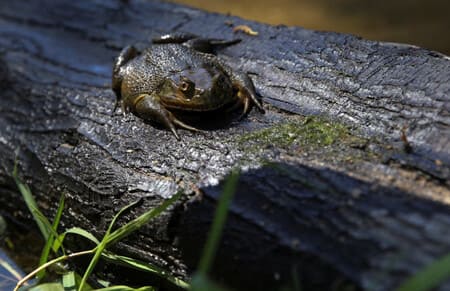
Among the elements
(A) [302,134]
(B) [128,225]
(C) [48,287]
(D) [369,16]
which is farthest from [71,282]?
(D) [369,16]

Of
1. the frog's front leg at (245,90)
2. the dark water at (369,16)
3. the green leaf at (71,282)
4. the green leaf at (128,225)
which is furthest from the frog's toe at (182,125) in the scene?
the dark water at (369,16)

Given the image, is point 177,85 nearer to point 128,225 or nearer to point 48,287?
point 128,225

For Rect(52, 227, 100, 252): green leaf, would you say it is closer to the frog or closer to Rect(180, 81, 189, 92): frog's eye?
the frog

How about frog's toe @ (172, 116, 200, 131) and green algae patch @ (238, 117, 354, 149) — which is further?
frog's toe @ (172, 116, 200, 131)

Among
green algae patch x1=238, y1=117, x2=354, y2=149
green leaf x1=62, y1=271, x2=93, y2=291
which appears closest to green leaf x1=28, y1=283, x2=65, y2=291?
green leaf x1=62, y1=271, x2=93, y2=291

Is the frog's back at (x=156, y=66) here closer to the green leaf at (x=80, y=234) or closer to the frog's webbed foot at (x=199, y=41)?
the frog's webbed foot at (x=199, y=41)

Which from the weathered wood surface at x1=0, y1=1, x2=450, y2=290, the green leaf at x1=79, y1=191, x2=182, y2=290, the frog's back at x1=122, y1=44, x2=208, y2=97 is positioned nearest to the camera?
the weathered wood surface at x1=0, y1=1, x2=450, y2=290

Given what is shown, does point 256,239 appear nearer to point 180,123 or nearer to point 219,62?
point 180,123
